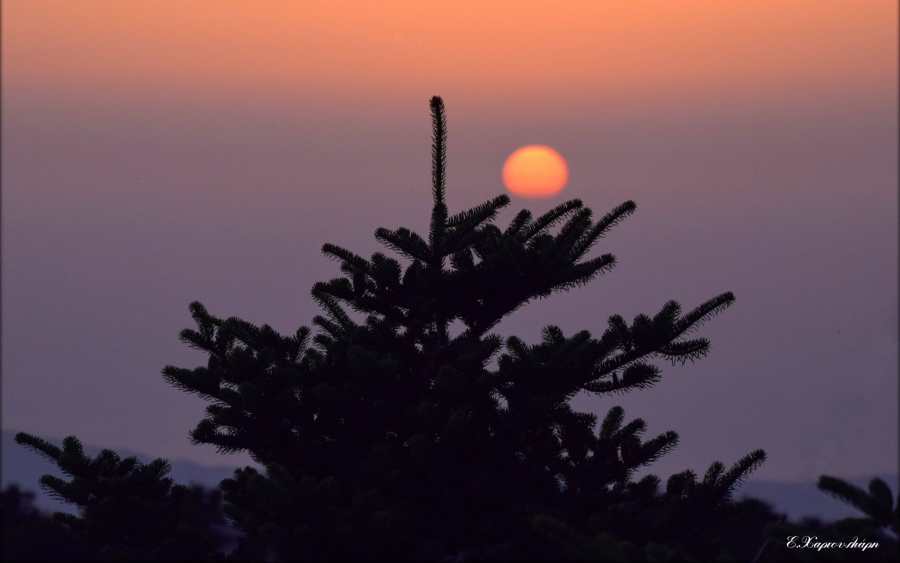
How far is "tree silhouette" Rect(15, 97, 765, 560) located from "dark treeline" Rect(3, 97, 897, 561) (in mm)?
19

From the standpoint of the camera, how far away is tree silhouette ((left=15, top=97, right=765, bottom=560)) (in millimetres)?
7828

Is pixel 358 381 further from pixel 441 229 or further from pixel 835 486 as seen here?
pixel 835 486

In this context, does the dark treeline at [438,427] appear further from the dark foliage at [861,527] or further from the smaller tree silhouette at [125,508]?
the dark foliage at [861,527]

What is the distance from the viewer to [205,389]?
825cm

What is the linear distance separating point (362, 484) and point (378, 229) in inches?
92.9

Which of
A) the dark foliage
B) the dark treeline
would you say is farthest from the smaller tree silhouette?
the dark foliage

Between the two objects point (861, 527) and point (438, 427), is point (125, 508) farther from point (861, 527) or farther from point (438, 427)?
point (861, 527)

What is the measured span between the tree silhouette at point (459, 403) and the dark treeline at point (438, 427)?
0.06 ft

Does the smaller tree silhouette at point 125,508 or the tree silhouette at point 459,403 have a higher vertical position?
the tree silhouette at point 459,403

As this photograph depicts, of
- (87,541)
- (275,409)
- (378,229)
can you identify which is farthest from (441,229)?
(87,541)

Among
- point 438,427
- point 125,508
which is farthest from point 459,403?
point 125,508

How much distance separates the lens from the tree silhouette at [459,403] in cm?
783

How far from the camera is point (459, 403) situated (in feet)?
25.7

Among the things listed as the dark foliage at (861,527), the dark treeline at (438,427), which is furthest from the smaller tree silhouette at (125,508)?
the dark foliage at (861,527)
